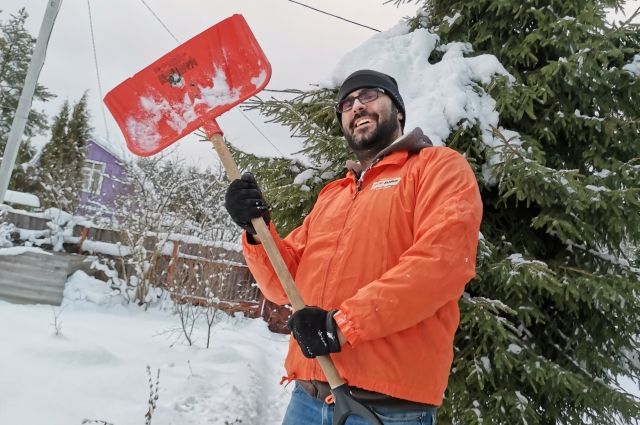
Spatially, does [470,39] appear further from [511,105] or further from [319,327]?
[319,327]

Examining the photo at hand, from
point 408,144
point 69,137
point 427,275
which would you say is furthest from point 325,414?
point 69,137

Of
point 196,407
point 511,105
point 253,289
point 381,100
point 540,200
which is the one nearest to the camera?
point 381,100

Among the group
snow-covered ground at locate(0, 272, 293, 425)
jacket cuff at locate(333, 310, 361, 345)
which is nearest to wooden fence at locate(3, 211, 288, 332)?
snow-covered ground at locate(0, 272, 293, 425)

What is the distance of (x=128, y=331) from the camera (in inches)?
306

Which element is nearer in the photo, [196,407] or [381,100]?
[381,100]

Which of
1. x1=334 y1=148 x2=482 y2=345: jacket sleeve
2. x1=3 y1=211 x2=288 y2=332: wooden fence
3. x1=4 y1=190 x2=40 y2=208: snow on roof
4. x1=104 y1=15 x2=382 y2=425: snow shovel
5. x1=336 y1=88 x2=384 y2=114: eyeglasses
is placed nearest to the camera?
x1=334 y1=148 x2=482 y2=345: jacket sleeve

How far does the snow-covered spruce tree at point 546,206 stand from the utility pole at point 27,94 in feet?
16.0

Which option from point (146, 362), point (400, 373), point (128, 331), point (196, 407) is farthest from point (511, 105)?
point (128, 331)

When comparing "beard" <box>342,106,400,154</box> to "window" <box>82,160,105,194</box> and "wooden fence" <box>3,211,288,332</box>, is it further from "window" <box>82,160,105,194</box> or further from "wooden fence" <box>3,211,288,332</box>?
"window" <box>82,160,105,194</box>

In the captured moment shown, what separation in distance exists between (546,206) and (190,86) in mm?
2703

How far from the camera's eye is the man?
4.56ft

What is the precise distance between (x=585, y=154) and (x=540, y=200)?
2.46 feet

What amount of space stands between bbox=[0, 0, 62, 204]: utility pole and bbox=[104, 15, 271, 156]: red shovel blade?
576 cm

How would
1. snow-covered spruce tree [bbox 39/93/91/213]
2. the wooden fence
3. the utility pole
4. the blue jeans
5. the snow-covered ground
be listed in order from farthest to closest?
snow-covered spruce tree [bbox 39/93/91/213]
the wooden fence
the utility pole
the snow-covered ground
the blue jeans
